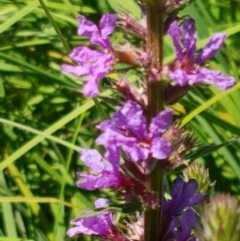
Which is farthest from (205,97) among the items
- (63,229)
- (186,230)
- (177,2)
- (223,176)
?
(177,2)

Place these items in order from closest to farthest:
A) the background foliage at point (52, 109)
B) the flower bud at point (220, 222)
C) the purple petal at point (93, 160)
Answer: the flower bud at point (220, 222) → the purple petal at point (93, 160) → the background foliage at point (52, 109)

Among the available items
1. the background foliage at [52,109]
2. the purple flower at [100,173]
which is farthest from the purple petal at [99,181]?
the background foliage at [52,109]

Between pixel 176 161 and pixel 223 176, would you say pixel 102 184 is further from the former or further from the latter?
pixel 223 176

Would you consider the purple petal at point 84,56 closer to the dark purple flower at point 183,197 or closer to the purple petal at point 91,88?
the purple petal at point 91,88

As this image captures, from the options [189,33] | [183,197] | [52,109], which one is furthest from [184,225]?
[52,109]

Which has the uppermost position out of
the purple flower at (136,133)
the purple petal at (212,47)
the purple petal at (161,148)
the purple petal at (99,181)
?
the purple petal at (212,47)

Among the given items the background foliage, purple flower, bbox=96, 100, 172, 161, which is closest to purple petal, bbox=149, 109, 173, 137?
purple flower, bbox=96, 100, 172, 161

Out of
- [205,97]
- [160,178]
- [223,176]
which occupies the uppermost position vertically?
[160,178]
